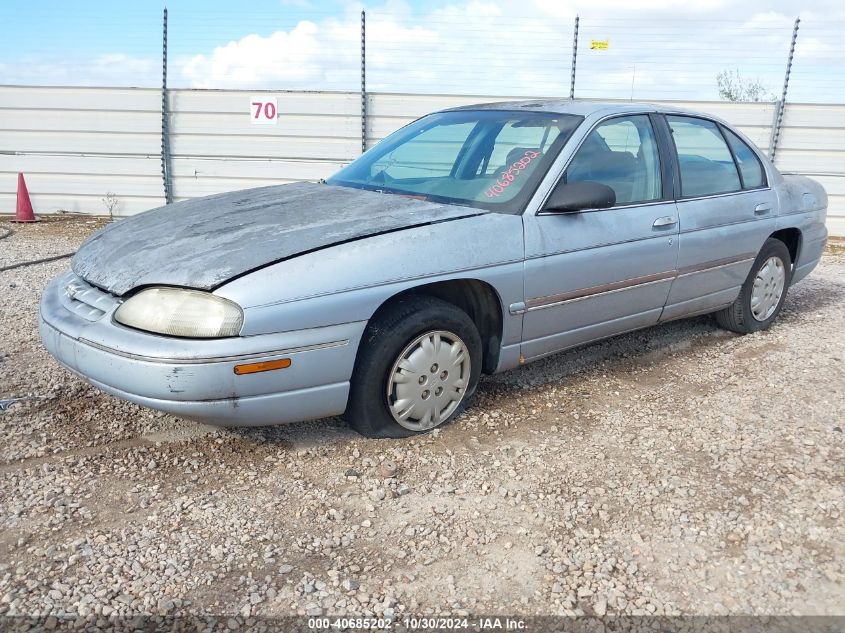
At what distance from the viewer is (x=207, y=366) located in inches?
105

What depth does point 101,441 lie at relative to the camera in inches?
125

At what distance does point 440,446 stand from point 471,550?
0.79 m

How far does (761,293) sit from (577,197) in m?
2.29

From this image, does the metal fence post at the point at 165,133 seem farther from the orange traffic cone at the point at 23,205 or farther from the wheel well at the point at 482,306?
the wheel well at the point at 482,306

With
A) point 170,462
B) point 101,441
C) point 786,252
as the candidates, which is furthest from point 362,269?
point 786,252

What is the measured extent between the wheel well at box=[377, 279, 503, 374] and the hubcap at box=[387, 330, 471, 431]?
0.21 m

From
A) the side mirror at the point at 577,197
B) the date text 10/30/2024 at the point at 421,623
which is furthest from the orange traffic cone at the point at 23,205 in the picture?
the date text 10/30/2024 at the point at 421,623

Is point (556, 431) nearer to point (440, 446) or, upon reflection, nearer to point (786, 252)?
point (440, 446)

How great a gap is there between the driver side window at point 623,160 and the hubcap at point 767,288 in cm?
138

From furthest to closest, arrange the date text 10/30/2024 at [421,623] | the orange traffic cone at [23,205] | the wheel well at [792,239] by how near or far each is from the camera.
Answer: the orange traffic cone at [23,205]
the wheel well at [792,239]
the date text 10/30/2024 at [421,623]

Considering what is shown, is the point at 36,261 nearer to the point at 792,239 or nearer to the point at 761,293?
the point at 761,293

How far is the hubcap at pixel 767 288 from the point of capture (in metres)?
4.99

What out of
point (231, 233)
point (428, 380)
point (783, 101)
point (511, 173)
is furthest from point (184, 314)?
point (783, 101)

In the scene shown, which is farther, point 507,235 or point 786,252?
point 786,252
